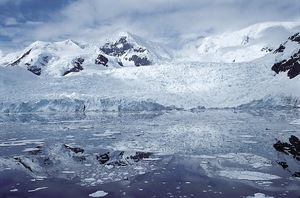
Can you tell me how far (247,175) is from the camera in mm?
9852

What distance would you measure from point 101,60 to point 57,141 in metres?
83.9

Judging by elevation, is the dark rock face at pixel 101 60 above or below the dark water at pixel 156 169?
above

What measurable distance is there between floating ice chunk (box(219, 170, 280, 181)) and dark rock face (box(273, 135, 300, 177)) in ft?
3.24

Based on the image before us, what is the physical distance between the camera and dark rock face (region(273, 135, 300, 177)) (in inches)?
441

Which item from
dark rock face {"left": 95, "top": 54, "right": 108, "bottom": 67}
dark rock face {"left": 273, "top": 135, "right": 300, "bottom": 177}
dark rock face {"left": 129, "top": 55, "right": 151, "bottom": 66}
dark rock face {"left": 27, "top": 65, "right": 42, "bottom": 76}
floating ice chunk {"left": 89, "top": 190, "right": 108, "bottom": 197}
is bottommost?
floating ice chunk {"left": 89, "top": 190, "right": 108, "bottom": 197}

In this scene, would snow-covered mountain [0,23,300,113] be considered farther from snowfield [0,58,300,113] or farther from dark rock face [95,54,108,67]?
dark rock face [95,54,108,67]

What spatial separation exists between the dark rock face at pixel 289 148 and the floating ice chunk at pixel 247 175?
3.24 ft

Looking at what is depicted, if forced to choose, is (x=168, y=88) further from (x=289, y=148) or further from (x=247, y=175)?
(x=247, y=175)

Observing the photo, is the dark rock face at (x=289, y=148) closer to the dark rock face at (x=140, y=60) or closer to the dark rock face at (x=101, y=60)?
the dark rock face at (x=101, y=60)

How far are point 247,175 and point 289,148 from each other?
15.7 feet

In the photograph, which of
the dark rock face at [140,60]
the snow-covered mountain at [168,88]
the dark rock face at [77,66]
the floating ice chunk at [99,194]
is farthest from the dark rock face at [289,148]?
the dark rock face at [140,60]

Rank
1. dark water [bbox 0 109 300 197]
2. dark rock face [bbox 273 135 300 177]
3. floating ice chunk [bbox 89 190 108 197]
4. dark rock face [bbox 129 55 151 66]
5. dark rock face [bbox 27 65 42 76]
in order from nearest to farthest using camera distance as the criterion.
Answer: floating ice chunk [bbox 89 190 108 197], dark water [bbox 0 109 300 197], dark rock face [bbox 273 135 300 177], dark rock face [bbox 27 65 42 76], dark rock face [bbox 129 55 151 66]

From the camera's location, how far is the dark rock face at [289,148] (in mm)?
11211

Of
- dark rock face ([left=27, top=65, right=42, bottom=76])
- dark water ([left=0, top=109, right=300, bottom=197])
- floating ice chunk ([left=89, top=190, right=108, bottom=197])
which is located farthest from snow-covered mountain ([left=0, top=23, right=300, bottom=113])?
floating ice chunk ([left=89, top=190, right=108, bottom=197])
